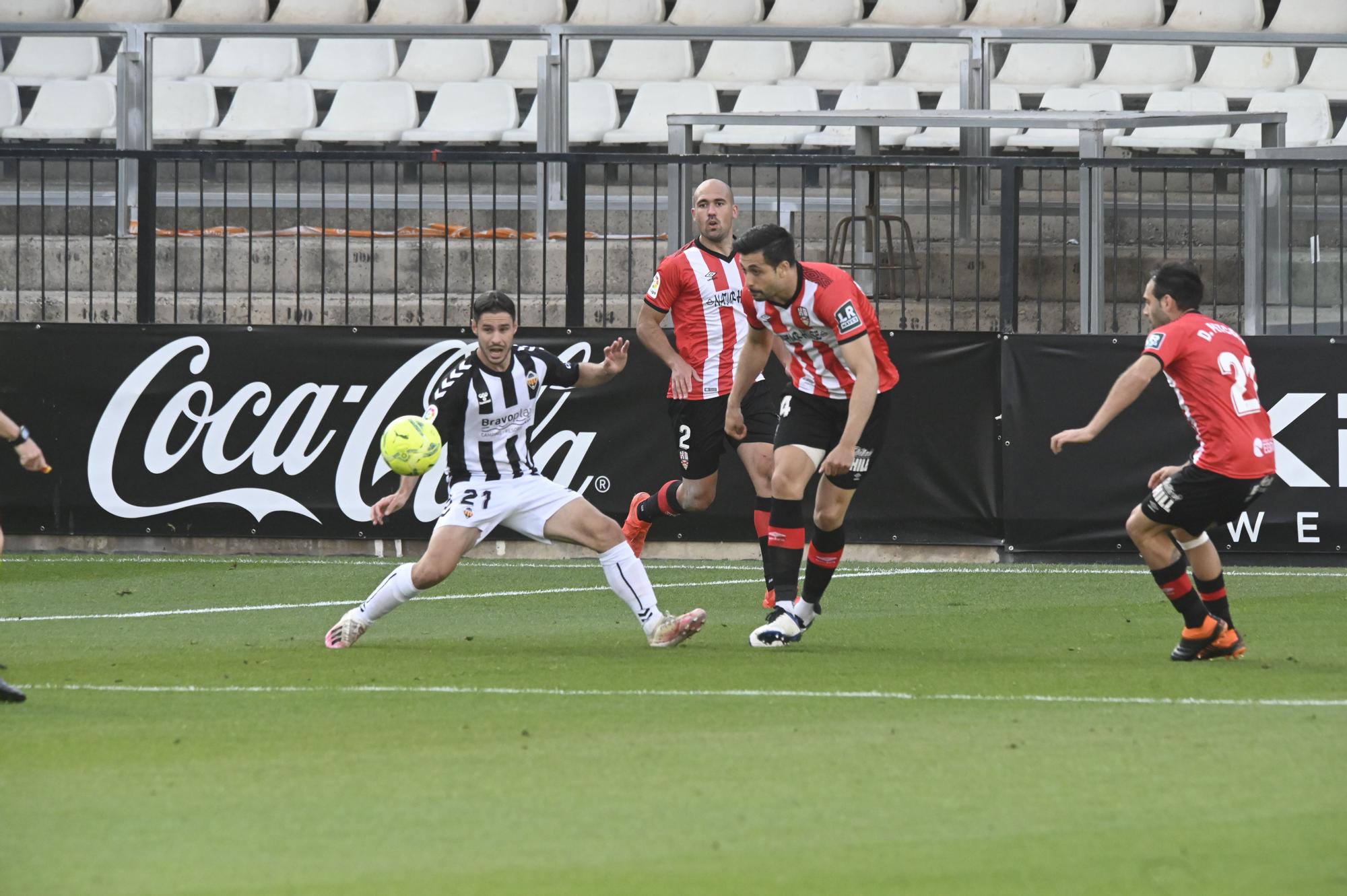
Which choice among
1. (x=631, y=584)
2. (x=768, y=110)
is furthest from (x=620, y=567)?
(x=768, y=110)

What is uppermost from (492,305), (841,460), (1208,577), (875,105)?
(875,105)

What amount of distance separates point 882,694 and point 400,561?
6753 millimetres

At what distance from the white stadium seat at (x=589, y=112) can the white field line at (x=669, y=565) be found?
6996mm

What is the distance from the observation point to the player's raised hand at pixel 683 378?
10398 mm

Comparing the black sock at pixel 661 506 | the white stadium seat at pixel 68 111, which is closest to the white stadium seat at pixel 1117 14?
the white stadium seat at pixel 68 111

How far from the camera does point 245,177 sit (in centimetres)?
1922

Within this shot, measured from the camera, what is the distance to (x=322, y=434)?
13.2 metres

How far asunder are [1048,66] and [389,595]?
553 inches

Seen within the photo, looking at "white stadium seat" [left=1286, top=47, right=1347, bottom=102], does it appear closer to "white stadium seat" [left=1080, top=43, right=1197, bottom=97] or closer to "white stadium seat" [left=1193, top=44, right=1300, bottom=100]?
"white stadium seat" [left=1193, top=44, right=1300, bottom=100]

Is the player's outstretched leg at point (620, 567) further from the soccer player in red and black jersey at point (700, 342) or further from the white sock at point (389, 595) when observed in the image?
the soccer player in red and black jersey at point (700, 342)

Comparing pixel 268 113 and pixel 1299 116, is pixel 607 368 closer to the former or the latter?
pixel 268 113

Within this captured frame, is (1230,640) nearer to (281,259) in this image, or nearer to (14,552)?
(14,552)

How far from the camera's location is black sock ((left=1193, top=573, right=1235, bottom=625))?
26.5ft

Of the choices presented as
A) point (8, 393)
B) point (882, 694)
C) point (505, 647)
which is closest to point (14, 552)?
point (8, 393)
